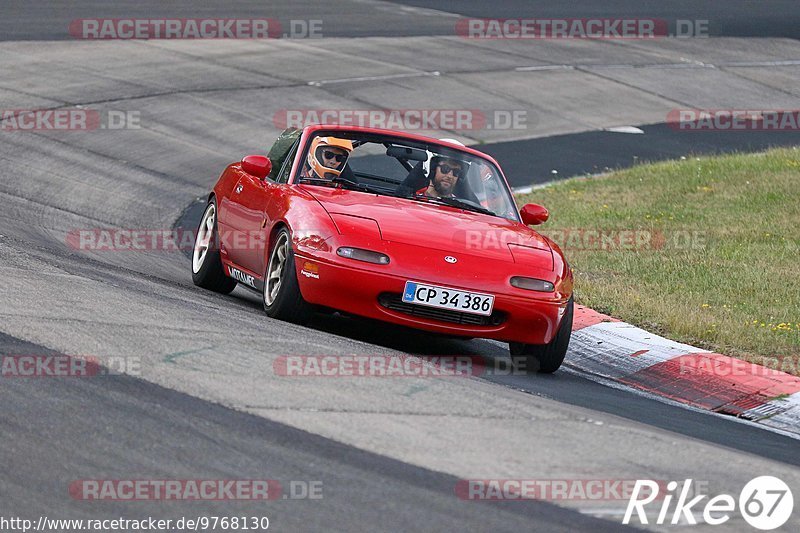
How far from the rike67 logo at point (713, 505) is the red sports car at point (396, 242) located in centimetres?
277

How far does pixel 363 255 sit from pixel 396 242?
0.23 metres

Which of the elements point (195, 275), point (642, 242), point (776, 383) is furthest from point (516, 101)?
point (776, 383)

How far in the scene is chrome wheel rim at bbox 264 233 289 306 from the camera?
8898 mm

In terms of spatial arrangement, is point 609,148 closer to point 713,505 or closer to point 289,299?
point 289,299

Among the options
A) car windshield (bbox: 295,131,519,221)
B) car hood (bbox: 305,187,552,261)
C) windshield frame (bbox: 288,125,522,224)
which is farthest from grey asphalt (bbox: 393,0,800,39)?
car hood (bbox: 305,187,552,261)

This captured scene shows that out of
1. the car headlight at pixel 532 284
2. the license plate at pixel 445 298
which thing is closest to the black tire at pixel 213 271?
the license plate at pixel 445 298

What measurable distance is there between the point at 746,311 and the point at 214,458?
5.96 m

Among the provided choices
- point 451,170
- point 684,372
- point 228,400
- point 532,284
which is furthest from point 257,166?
point 228,400

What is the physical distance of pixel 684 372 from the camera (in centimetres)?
899

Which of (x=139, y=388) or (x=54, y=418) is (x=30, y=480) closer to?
(x=54, y=418)

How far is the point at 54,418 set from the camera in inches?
229

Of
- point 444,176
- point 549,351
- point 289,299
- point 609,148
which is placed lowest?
point 609,148

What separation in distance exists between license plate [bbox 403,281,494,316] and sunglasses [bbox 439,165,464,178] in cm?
Answer: 172

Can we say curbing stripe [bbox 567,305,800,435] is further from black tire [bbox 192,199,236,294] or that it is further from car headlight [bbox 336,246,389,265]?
black tire [bbox 192,199,236,294]
